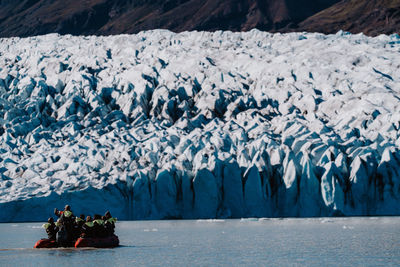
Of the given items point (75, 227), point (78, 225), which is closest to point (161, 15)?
point (78, 225)

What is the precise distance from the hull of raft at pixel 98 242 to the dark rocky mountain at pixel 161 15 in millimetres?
95592

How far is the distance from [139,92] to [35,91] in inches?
272

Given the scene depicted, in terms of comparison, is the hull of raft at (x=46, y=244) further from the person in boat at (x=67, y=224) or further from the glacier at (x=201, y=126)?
the glacier at (x=201, y=126)

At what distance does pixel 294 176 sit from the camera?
35.5m

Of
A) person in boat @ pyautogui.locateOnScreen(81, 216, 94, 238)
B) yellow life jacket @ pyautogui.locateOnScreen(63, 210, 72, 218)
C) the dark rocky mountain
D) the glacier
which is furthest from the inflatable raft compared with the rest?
the dark rocky mountain

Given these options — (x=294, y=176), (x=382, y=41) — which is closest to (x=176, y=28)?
(x=382, y=41)

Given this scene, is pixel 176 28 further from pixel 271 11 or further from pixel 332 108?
pixel 332 108

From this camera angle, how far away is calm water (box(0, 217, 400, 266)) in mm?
18516

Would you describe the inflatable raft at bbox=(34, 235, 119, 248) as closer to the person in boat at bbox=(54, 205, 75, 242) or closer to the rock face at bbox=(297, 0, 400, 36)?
the person in boat at bbox=(54, 205, 75, 242)

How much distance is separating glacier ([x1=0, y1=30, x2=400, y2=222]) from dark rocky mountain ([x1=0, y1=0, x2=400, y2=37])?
223ft

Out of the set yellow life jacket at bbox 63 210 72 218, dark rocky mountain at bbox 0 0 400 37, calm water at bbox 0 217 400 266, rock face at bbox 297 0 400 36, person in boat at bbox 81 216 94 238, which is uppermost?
dark rocky mountain at bbox 0 0 400 37

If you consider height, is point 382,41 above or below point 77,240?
above

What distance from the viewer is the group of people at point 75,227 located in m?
22.2

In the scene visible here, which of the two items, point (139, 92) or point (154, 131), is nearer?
point (154, 131)
